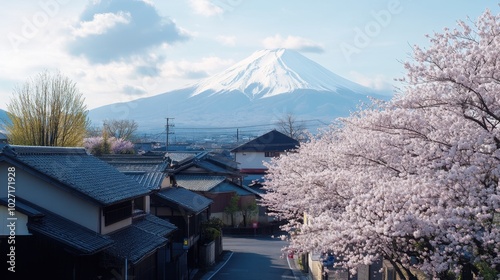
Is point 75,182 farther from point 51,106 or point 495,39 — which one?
point 51,106

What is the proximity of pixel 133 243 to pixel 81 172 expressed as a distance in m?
2.13

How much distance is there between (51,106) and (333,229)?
947 inches

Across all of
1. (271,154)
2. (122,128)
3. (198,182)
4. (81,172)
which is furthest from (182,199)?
(122,128)

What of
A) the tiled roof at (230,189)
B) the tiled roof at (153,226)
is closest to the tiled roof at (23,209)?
the tiled roof at (153,226)

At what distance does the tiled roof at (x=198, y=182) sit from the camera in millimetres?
32594

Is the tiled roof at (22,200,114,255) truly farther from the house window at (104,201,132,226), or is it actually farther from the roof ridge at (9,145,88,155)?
the roof ridge at (9,145,88,155)

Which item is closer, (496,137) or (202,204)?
(496,137)

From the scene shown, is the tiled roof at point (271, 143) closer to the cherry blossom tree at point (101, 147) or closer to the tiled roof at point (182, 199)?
the cherry blossom tree at point (101, 147)

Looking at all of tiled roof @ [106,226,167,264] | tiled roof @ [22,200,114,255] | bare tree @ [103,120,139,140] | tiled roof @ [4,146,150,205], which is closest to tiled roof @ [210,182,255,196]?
tiled roof @ [4,146,150,205]

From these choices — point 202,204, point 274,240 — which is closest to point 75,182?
point 202,204

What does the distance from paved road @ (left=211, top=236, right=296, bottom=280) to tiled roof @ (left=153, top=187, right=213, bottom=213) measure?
106 inches

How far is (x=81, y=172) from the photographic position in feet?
42.9

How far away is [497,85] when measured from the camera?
286 inches

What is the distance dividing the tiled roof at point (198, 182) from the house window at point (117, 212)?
17890mm
